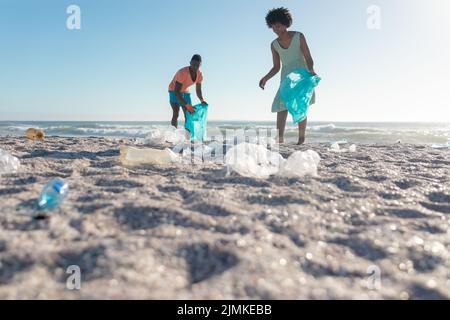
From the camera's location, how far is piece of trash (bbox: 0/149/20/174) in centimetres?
180

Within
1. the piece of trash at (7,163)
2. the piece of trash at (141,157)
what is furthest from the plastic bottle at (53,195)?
the piece of trash at (141,157)

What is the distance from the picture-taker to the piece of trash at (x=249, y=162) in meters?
1.93

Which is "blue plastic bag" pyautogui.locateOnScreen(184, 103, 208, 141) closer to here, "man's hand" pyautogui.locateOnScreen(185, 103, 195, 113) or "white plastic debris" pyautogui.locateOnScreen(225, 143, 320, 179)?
"man's hand" pyautogui.locateOnScreen(185, 103, 195, 113)

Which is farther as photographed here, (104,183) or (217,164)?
(217,164)

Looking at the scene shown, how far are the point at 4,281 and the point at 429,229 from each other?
4.56 feet

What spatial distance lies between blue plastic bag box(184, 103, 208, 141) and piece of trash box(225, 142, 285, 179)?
7.97 ft

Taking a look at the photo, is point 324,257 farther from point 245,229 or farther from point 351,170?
point 351,170

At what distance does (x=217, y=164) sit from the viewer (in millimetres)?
2377

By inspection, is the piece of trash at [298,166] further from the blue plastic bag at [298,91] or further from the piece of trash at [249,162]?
the blue plastic bag at [298,91]

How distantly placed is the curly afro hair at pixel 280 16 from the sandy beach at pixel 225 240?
2.31 metres

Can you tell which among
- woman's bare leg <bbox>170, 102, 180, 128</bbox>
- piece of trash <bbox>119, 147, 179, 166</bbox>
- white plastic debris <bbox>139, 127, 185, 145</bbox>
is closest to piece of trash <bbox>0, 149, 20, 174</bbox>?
piece of trash <bbox>119, 147, 179, 166</bbox>

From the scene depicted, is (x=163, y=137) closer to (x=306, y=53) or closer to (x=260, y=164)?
(x=306, y=53)

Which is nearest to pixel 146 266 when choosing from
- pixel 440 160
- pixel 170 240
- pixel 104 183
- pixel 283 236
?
pixel 170 240
